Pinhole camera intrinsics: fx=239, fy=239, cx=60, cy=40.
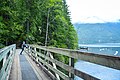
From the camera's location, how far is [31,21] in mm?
39969

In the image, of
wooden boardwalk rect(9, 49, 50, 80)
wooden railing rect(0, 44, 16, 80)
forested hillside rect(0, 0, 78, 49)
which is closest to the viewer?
wooden railing rect(0, 44, 16, 80)

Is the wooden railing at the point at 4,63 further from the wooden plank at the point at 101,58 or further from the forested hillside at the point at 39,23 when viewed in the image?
the forested hillside at the point at 39,23

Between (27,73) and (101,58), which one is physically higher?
(101,58)

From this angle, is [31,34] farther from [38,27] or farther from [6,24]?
[6,24]

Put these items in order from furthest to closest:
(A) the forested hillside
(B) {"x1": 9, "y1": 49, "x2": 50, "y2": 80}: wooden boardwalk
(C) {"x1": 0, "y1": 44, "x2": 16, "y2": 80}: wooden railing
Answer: (A) the forested hillside
(B) {"x1": 9, "y1": 49, "x2": 50, "y2": 80}: wooden boardwalk
(C) {"x1": 0, "y1": 44, "x2": 16, "y2": 80}: wooden railing

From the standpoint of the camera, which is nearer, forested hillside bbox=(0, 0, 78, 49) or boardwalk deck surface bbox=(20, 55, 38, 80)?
boardwalk deck surface bbox=(20, 55, 38, 80)

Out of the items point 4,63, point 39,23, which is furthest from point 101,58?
point 39,23

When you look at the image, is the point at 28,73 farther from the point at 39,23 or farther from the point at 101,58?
the point at 39,23

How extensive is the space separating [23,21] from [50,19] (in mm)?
6575

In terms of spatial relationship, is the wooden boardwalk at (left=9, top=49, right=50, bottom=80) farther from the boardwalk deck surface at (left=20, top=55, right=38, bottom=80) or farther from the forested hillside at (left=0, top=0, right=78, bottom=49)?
the forested hillside at (left=0, top=0, right=78, bottom=49)

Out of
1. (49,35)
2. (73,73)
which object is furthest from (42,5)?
(73,73)

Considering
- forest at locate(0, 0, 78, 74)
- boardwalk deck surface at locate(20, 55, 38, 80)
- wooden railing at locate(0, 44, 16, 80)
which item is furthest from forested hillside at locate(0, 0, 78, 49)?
wooden railing at locate(0, 44, 16, 80)

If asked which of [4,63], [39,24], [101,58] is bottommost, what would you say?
[4,63]

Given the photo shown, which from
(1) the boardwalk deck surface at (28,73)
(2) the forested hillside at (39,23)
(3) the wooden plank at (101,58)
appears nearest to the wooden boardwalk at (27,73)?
(1) the boardwalk deck surface at (28,73)
